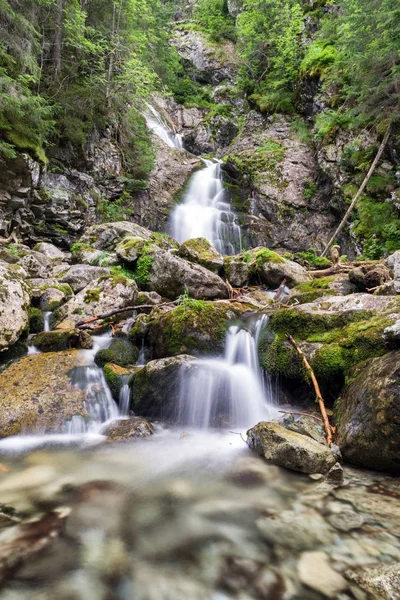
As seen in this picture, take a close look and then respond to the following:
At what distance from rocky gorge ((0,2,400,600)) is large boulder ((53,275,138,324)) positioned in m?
0.03

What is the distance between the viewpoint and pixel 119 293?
7.10m

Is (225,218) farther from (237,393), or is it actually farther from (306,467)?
(306,467)

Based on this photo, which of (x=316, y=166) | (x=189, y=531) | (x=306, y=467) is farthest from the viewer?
(x=316, y=166)

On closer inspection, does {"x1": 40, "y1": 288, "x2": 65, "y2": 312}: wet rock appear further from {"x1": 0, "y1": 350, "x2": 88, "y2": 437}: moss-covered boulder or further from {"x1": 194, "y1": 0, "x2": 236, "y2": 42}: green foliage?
{"x1": 194, "y1": 0, "x2": 236, "y2": 42}: green foliage

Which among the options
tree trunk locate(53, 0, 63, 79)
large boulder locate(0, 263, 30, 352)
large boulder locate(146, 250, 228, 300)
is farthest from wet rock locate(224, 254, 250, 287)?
tree trunk locate(53, 0, 63, 79)

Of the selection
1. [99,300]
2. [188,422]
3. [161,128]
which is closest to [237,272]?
[99,300]

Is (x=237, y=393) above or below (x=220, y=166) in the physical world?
below

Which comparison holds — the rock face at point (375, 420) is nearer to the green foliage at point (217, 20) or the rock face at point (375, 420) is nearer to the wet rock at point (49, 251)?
the wet rock at point (49, 251)

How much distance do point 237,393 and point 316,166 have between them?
15.5 m

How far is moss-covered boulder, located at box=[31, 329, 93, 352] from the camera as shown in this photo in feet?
18.3

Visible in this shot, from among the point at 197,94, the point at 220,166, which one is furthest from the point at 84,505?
the point at 197,94

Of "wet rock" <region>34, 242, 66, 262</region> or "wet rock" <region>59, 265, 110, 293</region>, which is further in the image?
"wet rock" <region>34, 242, 66, 262</region>

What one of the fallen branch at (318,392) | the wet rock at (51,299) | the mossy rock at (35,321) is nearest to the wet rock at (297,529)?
the fallen branch at (318,392)

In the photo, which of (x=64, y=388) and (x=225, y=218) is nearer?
(x=64, y=388)
